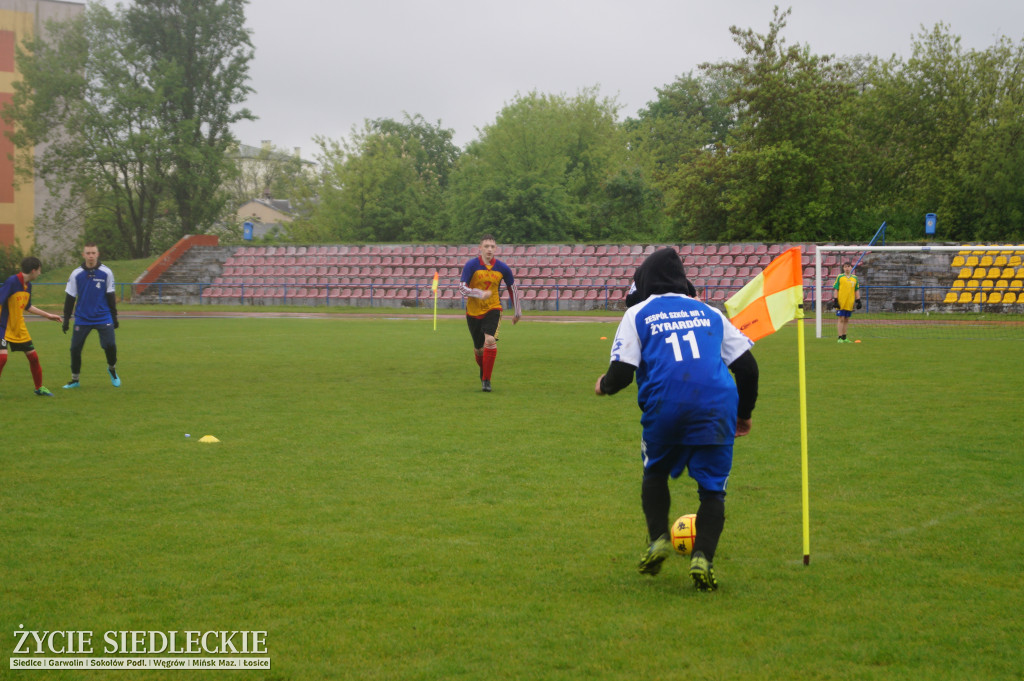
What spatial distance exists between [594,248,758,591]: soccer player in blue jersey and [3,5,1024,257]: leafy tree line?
39338 millimetres

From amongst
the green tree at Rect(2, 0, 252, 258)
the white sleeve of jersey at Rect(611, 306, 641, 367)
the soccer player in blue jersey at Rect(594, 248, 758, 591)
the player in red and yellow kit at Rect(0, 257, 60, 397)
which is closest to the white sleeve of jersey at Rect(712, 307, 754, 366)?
the soccer player in blue jersey at Rect(594, 248, 758, 591)

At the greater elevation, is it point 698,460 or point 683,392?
point 683,392

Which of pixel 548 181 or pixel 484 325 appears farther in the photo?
pixel 548 181

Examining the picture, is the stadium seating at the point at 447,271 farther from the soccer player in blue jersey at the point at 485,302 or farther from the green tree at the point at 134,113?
the soccer player in blue jersey at the point at 485,302

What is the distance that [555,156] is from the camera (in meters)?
58.9

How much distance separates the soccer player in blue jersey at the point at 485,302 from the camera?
1316 centimetres

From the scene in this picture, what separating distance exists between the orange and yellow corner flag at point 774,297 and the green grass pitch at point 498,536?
1378 millimetres

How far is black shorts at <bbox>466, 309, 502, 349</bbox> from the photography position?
43.3 feet

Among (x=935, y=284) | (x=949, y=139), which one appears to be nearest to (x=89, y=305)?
(x=935, y=284)

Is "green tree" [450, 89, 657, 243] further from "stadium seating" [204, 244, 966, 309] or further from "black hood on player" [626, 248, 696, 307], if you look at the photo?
"black hood on player" [626, 248, 696, 307]

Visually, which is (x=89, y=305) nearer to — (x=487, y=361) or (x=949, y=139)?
(x=487, y=361)

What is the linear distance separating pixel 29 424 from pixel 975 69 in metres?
47.1

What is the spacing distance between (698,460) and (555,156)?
182 feet

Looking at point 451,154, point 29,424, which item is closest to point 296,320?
point 29,424
